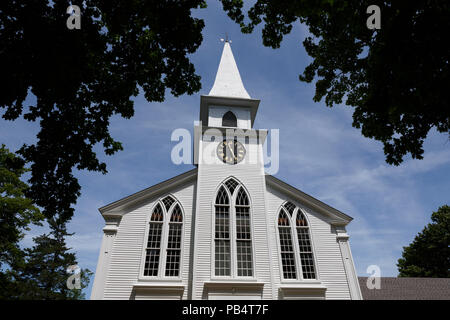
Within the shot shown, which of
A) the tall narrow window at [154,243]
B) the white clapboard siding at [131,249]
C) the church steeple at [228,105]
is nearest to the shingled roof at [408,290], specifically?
the white clapboard siding at [131,249]

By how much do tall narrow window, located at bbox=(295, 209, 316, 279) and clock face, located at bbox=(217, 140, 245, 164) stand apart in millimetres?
5476

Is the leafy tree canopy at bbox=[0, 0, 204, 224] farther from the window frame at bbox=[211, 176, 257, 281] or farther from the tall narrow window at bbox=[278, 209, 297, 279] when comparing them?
the tall narrow window at bbox=[278, 209, 297, 279]

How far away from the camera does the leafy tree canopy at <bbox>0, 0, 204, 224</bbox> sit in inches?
256

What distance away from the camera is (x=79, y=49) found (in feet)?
22.5

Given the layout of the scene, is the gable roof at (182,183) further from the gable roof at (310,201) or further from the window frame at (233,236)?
the window frame at (233,236)

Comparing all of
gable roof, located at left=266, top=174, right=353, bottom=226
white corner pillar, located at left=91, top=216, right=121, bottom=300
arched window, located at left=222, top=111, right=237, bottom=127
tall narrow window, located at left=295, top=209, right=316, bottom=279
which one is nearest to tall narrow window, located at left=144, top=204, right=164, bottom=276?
white corner pillar, located at left=91, top=216, right=121, bottom=300

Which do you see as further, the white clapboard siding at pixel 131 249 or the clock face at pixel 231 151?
the clock face at pixel 231 151

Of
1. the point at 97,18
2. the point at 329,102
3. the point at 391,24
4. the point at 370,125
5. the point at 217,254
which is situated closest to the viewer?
the point at 391,24

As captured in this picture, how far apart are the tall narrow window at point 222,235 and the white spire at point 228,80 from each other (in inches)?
344

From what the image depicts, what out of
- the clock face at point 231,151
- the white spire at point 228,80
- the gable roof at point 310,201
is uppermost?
the white spire at point 228,80

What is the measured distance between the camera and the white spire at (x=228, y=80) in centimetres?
2180
